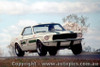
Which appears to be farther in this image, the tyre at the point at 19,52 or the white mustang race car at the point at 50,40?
the tyre at the point at 19,52

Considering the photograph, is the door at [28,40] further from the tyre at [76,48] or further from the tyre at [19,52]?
the tyre at [76,48]

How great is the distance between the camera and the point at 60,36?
15.5 meters

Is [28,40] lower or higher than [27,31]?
lower

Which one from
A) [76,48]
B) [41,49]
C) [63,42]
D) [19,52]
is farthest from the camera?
[19,52]

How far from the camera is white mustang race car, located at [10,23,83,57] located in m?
15.4

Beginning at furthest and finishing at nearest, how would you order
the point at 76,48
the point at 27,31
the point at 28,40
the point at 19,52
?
1. the point at 27,31
2. the point at 19,52
3. the point at 28,40
4. the point at 76,48

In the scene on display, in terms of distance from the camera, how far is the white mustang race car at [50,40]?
1541cm

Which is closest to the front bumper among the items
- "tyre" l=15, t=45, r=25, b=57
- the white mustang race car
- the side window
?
the white mustang race car

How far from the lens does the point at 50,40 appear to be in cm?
1541

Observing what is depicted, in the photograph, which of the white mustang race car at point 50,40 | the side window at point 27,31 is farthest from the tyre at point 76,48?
the side window at point 27,31

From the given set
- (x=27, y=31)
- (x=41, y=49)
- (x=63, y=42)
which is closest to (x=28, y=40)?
(x=41, y=49)

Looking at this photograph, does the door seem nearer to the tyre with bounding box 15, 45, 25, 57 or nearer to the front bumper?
the tyre with bounding box 15, 45, 25, 57

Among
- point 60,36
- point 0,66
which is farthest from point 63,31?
point 0,66

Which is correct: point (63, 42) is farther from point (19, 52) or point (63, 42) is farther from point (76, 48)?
point (19, 52)
